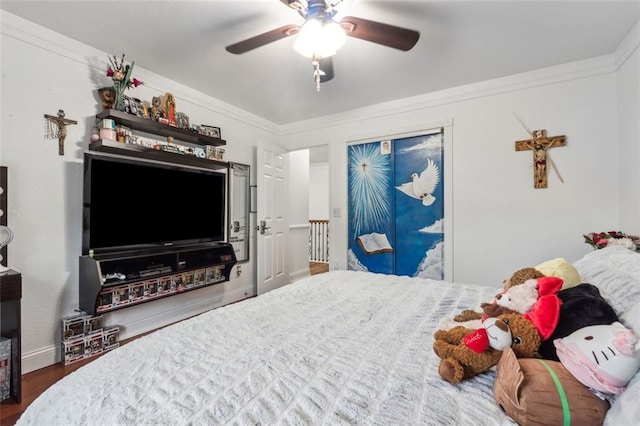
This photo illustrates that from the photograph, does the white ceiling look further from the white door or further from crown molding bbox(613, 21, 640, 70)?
the white door

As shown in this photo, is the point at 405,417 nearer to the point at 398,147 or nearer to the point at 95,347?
the point at 95,347

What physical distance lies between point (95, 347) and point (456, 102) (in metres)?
4.04

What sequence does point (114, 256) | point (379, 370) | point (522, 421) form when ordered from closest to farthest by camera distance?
1. point (522, 421)
2. point (379, 370)
3. point (114, 256)

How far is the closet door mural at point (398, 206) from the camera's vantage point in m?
3.26

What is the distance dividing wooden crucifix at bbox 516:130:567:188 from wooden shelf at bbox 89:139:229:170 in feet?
10.2

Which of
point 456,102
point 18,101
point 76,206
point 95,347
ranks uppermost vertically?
point 456,102

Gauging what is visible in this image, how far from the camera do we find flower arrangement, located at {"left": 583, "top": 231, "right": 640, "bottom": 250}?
1858 mm

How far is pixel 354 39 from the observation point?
2.23 meters

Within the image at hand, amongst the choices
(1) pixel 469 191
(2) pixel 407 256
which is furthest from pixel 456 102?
(2) pixel 407 256

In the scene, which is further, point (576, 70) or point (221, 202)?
point (221, 202)

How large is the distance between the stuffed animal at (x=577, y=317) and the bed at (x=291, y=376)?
0.08 meters

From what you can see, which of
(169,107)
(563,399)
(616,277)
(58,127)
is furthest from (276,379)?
(169,107)

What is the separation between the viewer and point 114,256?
228cm

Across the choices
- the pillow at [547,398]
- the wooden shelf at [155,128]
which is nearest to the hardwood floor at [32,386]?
the wooden shelf at [155,128]
